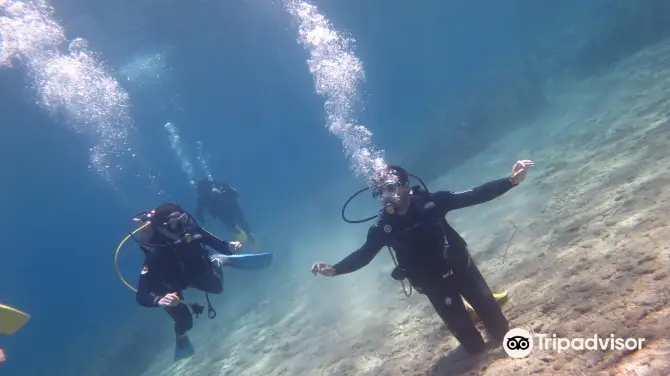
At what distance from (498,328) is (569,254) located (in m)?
1.76

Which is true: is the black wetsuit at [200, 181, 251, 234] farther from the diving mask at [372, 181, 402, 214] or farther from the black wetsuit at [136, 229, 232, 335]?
the diving mask at [372, 181, 402, 214]

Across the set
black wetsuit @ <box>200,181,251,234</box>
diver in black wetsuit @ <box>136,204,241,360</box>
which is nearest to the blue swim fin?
diver in black wetsuit @ <box>136,204,241,360</box>

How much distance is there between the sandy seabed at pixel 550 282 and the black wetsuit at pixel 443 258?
12.8 inches

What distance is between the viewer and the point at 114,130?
37500 millimetres

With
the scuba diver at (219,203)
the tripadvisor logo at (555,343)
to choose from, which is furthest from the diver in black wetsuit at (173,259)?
the scuba diver at (219,203)

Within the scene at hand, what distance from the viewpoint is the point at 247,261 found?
719cm

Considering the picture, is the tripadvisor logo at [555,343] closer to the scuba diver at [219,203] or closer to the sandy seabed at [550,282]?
the sandy seabed at [550,282]

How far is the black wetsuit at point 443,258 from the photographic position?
402cm

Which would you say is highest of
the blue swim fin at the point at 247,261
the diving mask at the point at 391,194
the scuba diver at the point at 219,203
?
the scuba diver at the point at 219,203

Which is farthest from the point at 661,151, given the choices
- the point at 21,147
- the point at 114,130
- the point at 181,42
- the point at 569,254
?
the point at 114,130

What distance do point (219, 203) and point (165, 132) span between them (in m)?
40.5

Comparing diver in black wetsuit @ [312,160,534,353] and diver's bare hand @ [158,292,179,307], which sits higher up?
diver's bare hand @ [158,292,179,307]

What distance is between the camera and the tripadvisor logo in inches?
122

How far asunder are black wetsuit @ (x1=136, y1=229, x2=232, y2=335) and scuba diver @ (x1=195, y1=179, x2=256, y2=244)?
7.47 metres
